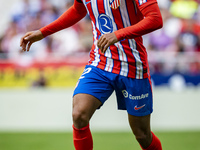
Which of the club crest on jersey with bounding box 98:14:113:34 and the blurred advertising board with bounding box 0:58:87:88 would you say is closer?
the club crest on jersey with bounding box 98:14:113:34

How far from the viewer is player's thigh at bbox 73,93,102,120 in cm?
324

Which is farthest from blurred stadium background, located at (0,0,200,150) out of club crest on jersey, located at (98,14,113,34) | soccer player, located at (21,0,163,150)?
club crest on jersey, located at (98,14,113,34)

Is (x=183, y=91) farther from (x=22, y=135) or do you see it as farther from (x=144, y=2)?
(x=144, y=2)

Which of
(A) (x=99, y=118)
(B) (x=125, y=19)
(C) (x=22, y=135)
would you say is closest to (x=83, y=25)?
(A) (x=99, y=118)

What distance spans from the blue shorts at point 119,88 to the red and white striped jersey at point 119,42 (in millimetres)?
56

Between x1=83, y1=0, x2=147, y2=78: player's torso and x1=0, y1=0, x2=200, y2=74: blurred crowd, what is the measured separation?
4.34 metres

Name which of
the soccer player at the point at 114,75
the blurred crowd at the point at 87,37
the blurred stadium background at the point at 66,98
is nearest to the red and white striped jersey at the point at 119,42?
the soccer player at the point at 114,75

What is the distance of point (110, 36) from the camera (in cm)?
303

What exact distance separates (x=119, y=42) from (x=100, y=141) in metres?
3.17

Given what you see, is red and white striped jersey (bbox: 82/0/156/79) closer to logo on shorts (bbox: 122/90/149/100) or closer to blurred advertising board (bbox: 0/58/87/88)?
logo on shorts (bbox: 122/90/149/100)

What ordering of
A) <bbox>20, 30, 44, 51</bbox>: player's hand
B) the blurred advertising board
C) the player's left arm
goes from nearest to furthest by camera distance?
the player's left arm → <bbox>20, 30, 44, 51</bbox>: player's hand → the blurred advertising board

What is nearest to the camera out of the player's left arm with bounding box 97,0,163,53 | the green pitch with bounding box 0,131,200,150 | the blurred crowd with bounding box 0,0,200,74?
the player's left arm with bounding box 97,0,163,53

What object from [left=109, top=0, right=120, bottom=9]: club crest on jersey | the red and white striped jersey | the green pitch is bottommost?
the green pitch

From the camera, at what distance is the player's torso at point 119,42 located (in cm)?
338
